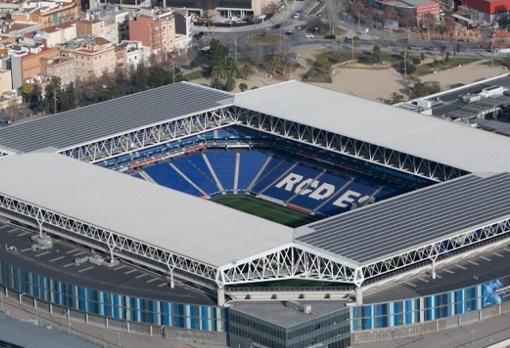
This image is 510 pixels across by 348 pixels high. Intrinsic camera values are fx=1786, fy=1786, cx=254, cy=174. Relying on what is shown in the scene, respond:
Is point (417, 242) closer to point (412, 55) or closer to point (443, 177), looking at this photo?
point (443, 177)

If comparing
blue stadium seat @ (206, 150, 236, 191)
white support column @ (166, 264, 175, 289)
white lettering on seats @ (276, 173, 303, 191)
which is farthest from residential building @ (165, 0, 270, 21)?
white support column @ (166, 264, 175, 289)

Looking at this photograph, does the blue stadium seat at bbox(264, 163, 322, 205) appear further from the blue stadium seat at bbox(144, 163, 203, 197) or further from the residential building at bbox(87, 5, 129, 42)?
the residential building at bbox(87, 5, 129, 42)

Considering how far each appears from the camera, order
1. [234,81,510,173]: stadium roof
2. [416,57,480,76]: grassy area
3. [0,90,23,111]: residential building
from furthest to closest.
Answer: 1. [416,57,480,76]: grassy area
2. [0,90,23,111]: residential building
3. [234,81,510,173]: stadium roof

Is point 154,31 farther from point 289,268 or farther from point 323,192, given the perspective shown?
point 289,268

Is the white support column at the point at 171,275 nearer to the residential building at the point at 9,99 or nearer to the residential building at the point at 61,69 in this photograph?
the residential building at the point at 9,99

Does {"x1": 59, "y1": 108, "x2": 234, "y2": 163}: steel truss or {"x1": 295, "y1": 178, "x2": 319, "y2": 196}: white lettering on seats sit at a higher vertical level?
{"x1": 59, "y1": 108, "x2": 234, "y2": 163}: steel truss

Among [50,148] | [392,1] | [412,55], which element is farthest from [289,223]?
[392,1]

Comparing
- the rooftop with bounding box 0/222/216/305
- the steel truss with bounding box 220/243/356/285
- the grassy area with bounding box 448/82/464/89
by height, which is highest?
the steel truss with bounding box 220/243/356/285
